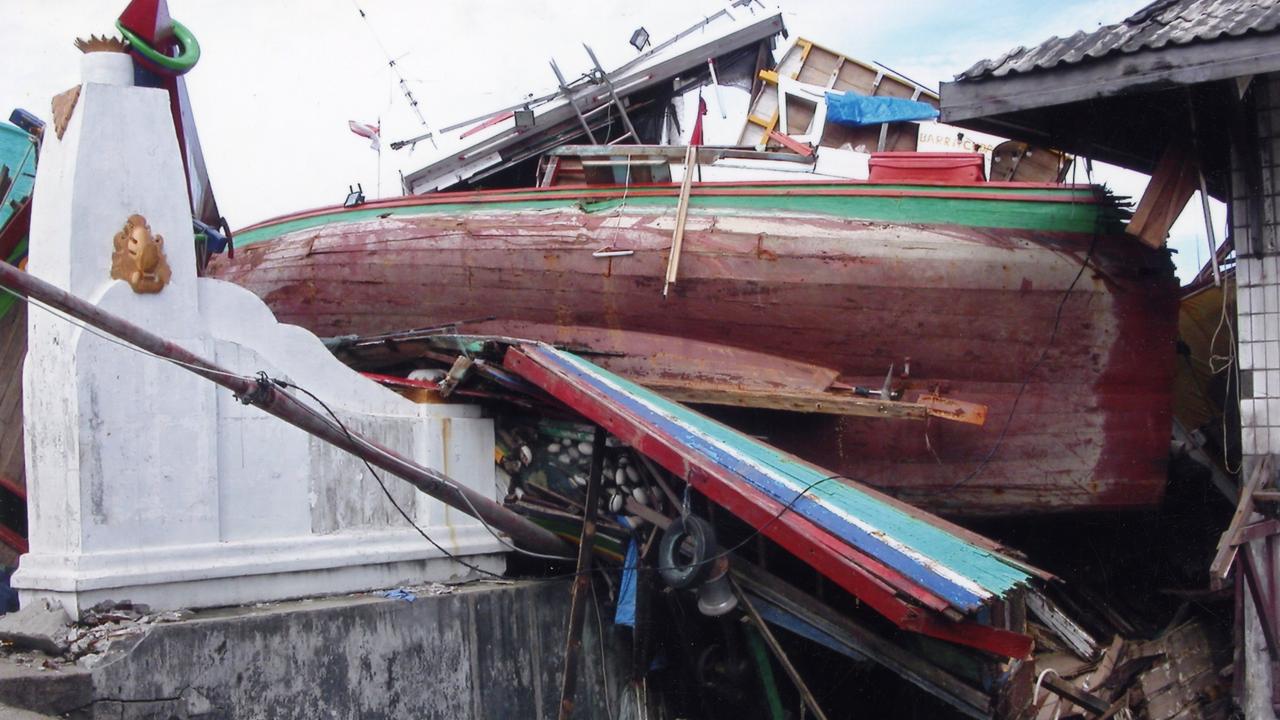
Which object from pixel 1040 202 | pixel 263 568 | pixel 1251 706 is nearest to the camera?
pixel 263 568

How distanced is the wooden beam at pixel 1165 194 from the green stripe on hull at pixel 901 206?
0.57m

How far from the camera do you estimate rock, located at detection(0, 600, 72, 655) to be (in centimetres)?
586

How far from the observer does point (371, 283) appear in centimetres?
1073

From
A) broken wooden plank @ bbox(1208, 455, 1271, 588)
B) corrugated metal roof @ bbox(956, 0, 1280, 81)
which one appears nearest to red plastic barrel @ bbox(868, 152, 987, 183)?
corrugated metal roof @ bbox(956, 0, 1280, 81)

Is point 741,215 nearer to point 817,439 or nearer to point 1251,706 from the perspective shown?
point 817,439

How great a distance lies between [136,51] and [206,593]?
3.26 meters

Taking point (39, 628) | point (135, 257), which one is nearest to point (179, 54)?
point (135, 257)

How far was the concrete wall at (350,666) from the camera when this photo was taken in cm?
582

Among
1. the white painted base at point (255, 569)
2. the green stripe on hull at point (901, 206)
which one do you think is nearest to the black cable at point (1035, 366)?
the green stripe on hull at point (901, 206)

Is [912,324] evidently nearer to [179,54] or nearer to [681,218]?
[681,218]

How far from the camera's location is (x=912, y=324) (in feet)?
29.9

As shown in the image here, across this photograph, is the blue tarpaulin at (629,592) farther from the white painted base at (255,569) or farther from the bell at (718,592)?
the white painted base at (255,569)

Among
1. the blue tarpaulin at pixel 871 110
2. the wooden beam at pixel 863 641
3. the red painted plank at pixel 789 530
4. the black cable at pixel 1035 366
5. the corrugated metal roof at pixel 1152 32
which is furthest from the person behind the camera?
the blue tarpaulin at pixel 871 110

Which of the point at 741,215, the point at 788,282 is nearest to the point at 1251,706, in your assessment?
the point at 788,282
